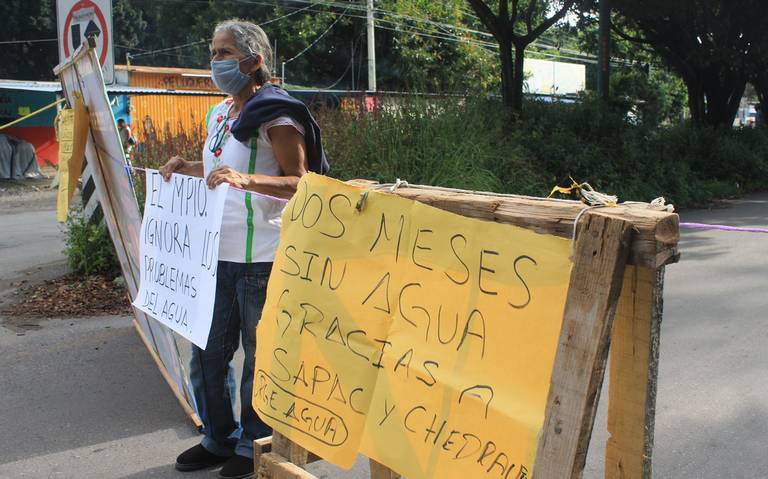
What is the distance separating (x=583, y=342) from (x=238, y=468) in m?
2.20

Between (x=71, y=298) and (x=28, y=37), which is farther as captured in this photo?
(x=28, y=37)

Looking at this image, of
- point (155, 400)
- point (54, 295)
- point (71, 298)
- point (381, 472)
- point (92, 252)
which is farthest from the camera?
point (92, 252)

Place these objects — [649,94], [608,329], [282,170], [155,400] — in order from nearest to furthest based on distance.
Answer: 1. [608,329]
2. [282,170]
3. [155,400]
4. [649,94]

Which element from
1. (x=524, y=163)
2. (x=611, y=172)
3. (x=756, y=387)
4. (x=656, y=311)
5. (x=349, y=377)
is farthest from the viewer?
(x=611, y=172)

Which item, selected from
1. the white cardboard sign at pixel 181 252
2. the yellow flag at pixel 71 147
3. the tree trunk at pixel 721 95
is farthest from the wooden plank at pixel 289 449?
the tree trunk at pixel 721 95

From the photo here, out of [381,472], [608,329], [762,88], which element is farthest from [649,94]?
[608,329]

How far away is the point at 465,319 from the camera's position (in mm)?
2016

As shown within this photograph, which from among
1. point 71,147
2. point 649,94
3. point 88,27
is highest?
point 649,94

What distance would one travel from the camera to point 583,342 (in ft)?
5.54

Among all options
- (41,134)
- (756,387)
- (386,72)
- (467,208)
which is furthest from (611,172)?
(386,72)

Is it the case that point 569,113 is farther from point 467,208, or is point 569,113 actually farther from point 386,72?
point 386,72

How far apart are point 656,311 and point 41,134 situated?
23.2 metres

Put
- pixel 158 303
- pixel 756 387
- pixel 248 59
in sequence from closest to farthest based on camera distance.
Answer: pixel 248 59 < pixel 158 303 < pixel 756 387

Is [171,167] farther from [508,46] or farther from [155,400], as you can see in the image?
[508,46]
